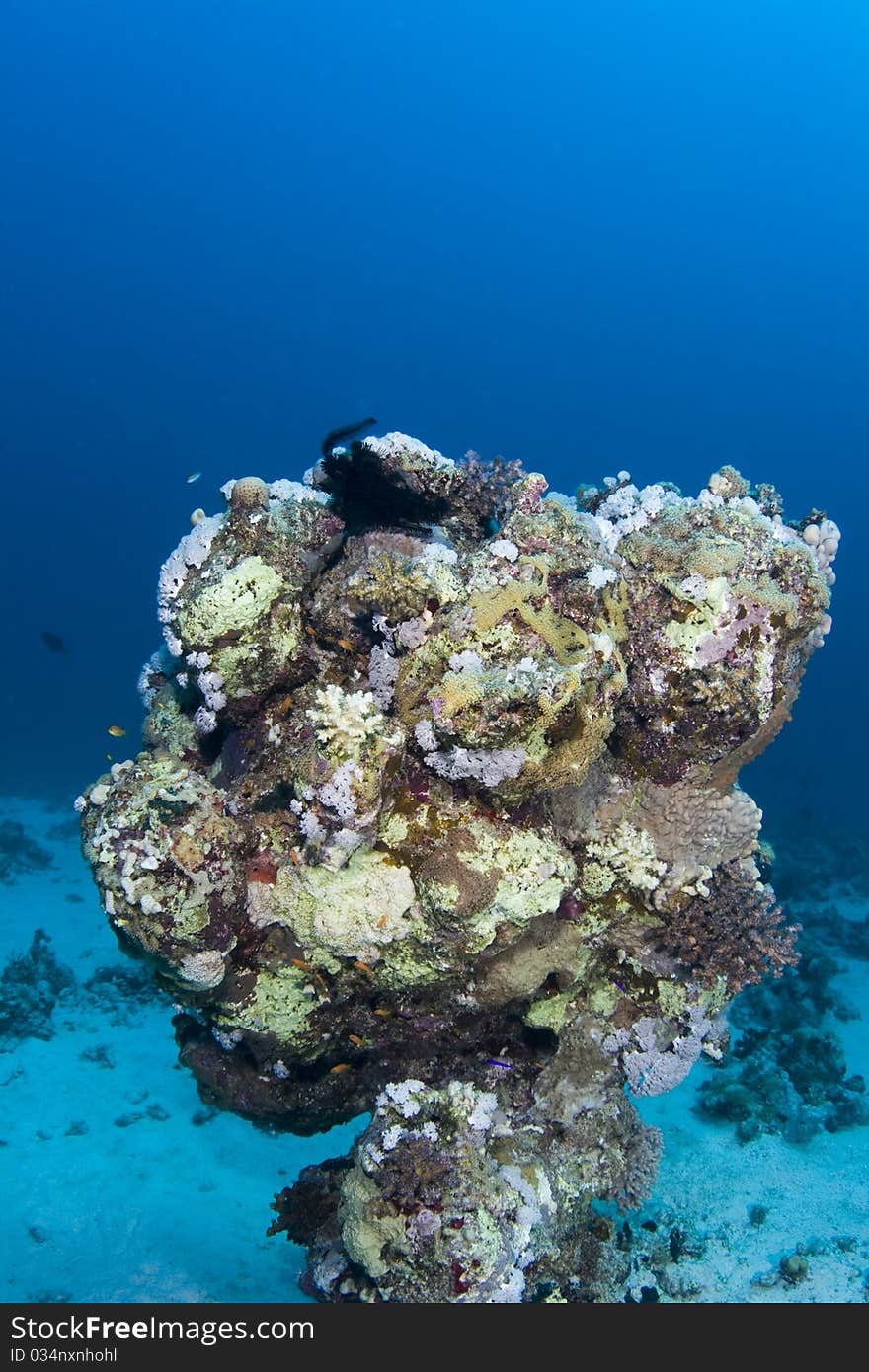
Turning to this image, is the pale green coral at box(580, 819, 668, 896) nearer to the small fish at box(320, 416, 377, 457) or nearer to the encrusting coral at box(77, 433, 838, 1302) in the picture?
the encrusting coral at box(77, 433, 838, 1302)

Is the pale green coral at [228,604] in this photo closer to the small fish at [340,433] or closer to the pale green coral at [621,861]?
the small fish at [340,433]

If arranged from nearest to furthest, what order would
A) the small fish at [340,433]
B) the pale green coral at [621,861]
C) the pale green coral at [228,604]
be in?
the pale green coral at [228,604], the pale green coral at [621,861], the small fish at [340,433]

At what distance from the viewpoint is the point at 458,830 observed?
525 cm

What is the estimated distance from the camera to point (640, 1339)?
564 centimetres

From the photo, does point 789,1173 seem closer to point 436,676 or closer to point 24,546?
point 436,676

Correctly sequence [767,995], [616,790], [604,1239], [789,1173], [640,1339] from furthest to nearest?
1. [767,995]
2. [789,1173]
3. [604,1239]
4. [616,790]
5. [640,1339]

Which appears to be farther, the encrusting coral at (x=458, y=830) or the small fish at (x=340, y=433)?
the small fish at (x=340, y=433)

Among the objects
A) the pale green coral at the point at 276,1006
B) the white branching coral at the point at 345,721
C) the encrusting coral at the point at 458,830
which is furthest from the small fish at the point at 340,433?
the pale green coral at the point at 276,1006

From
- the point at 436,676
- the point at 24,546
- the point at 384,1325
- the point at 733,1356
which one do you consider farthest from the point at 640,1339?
the point at 24,546

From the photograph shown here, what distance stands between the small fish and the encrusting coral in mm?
279

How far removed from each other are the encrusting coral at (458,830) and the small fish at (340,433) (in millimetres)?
279

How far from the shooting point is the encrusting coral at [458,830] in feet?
16.9

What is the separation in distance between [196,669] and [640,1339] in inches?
233

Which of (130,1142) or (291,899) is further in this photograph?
(130,1142)
